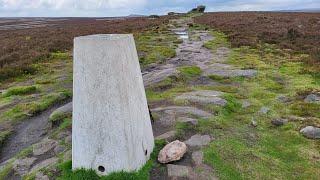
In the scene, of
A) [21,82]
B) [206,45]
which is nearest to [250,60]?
[206,45]

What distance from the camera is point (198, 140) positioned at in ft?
39.8

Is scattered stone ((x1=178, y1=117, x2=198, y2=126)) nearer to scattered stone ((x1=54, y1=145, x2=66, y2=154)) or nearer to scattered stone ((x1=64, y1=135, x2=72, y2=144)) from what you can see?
scattered stone ((x1=64, y1=135, x2=72, y2=144))

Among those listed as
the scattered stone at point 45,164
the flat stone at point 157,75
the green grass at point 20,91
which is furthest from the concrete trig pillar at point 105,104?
the green grass at point 20,91

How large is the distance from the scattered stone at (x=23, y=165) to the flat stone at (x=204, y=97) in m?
6.35

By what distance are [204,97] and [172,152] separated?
6.41m

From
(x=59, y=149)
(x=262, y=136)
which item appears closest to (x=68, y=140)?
(x=59, y=149)

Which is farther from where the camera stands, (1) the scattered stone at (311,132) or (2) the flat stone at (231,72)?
(2) the flat stone at (231,72)

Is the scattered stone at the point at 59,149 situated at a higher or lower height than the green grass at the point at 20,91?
lower

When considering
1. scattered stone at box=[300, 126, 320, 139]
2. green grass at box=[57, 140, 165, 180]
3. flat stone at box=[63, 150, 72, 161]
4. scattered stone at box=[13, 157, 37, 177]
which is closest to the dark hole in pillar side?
green grass at box=[57, 140, 165, 180]

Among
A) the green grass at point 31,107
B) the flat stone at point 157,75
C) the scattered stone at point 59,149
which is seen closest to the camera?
the scattered stone at point 59,149

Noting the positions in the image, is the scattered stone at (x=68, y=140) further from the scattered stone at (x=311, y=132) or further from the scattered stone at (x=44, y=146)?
the scattered stone at (x=311, y=132)

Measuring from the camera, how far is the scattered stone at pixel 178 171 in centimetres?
1010

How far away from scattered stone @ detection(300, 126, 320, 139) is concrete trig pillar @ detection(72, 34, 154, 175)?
5678 mm

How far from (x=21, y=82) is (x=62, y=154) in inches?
560
